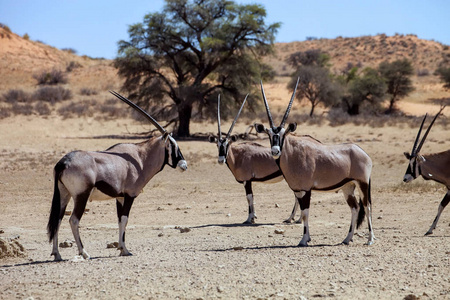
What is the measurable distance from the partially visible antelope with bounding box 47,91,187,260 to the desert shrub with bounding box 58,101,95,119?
28934 millimetres

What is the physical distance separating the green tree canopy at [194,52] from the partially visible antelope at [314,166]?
23466 millimetres

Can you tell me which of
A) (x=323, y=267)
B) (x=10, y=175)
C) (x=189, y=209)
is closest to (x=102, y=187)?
(x=323, y=267)

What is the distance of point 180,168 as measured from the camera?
9.37 meters

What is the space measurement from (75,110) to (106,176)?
108 ft

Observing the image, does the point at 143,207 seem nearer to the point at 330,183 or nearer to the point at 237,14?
the point at 330,183

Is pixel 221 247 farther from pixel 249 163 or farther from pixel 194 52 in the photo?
pixel 194 52

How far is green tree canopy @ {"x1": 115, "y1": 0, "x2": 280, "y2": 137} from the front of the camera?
110ft

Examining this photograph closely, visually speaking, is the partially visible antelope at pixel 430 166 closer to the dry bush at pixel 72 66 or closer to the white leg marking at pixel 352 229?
the white leg marking at pixel 352 229

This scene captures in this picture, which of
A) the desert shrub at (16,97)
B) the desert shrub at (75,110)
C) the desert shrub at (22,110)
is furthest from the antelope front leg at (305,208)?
the desert shrub at (16,97)

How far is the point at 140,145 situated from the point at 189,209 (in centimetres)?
538

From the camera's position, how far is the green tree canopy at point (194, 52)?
3359 cm

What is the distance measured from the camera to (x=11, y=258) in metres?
8.45

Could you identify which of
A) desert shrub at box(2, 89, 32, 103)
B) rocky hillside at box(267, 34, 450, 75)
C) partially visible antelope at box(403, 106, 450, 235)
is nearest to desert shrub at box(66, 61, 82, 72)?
desert shrub at box(2, 89, 32, 103)

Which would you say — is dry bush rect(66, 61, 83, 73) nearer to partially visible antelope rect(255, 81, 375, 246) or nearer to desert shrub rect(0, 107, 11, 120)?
desert shrub rect(0, 107, 11, 120)
